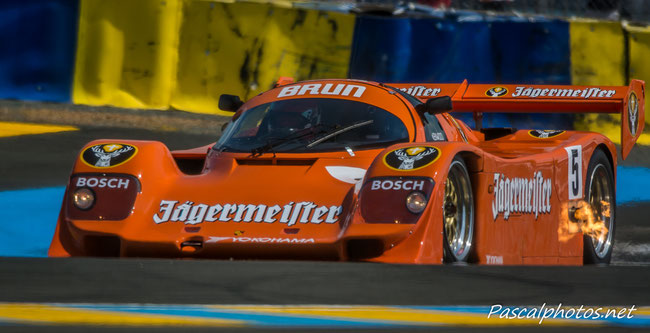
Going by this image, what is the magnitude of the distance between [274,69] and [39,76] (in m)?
2.12

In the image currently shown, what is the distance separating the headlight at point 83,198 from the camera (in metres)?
5.91

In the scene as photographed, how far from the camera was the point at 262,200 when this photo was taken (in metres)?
5.88

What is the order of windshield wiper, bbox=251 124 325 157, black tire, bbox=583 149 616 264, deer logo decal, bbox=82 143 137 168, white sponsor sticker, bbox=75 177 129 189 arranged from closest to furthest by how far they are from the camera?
white sponsor sticker, bbox=75 177 129 189 → deer logo decal, bbox=82 143 137 168 → windshield wiper, bbox=251 124 325 157 → black tire, bbox=583 149 616 264

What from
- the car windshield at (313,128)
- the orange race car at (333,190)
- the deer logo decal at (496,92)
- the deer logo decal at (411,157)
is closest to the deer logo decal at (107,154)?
the orange race car at (333,190)

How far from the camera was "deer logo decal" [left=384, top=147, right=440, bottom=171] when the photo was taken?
5660 millimetres

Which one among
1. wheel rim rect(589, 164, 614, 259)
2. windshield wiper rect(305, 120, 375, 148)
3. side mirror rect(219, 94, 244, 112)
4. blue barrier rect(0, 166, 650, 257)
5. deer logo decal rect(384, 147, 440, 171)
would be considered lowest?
blue barrier rect(0, 166, 650, 257)

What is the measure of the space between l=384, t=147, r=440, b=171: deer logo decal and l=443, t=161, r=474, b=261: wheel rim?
6.8 inches

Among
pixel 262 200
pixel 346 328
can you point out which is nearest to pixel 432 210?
pixel 262 200

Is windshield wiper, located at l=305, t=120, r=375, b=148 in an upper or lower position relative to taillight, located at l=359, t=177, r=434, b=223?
lower

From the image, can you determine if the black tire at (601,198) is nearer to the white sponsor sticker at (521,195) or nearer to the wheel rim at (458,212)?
the white sponsor sticker at (521,195)

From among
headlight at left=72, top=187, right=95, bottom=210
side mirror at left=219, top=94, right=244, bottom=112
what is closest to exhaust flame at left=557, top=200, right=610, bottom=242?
side mirror at left=219, top=94, right=244, bottom=112

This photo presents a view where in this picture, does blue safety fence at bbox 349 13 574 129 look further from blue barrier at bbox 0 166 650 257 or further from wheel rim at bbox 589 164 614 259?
wheel rim at bbox 589 164 614 259

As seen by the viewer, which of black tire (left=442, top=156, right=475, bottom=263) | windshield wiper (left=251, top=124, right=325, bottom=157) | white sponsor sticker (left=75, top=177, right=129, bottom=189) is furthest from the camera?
windshield wiper (left=251, top=124, right=325, bottom=157)

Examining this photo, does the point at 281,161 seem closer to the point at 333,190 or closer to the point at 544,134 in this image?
the point at 333,190
